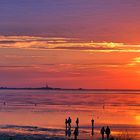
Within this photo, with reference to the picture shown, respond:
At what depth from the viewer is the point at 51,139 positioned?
43.1 m

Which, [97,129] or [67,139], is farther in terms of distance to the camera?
[97,129]

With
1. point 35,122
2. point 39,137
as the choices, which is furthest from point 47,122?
point 39,137

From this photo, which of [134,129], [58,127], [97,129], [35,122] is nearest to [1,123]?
[35,122]

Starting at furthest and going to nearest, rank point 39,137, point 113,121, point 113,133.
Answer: point 113,121
point 113,133
point 39,137

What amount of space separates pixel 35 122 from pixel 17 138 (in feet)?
60.8

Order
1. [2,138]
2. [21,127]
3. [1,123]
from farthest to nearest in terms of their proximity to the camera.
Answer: [1,123], [21,127], [2,138]

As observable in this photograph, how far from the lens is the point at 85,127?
2195 inches

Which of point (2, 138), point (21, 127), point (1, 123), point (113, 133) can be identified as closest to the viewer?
point (2, 138)

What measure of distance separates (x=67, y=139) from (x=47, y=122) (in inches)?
668

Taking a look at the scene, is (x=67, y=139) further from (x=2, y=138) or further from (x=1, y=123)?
(x=1, y=123)

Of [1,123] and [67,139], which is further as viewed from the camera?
[1,123]

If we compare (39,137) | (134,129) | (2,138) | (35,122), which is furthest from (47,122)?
(2,138)

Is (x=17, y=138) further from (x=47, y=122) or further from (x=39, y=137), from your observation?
(x=47, y=122)

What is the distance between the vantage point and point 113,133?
49.8m
